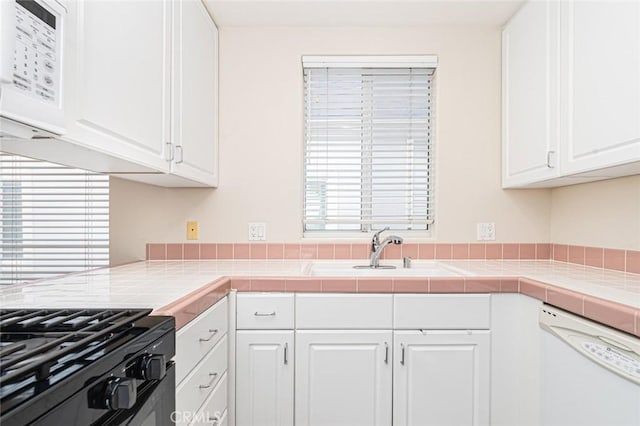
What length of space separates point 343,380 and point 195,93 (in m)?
1.62

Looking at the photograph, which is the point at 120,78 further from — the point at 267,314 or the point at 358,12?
the point at 358,12

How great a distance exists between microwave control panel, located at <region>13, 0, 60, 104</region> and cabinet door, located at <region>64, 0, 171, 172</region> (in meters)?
0.07

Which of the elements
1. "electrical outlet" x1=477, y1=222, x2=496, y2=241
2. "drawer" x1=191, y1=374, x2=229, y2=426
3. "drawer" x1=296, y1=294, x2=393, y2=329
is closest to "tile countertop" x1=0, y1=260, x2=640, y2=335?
"drawer" x1=296, y1=294, x2=393, y2=329

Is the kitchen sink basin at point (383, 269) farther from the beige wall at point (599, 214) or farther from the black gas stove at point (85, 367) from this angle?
the black gas stove at point (85, 367)

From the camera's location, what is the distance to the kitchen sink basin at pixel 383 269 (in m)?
2.02

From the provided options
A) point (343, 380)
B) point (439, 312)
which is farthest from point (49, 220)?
point (439, 312)

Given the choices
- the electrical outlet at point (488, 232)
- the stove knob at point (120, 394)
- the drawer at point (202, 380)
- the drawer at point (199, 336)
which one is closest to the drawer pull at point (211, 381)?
the drawer at point (202, 380)

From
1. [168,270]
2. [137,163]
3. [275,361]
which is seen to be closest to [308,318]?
[275,361]

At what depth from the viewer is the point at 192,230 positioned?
222 centimetres

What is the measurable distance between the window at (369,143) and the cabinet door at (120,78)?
102 centimetres

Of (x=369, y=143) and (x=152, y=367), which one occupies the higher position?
(x=369, y=143)

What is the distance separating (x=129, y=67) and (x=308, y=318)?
4.05 feet

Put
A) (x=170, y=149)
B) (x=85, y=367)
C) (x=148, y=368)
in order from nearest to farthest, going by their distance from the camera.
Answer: (x=85, y=367) → (x=148, y=368) → (x=170, y=149)

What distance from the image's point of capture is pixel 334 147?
7.57ft
